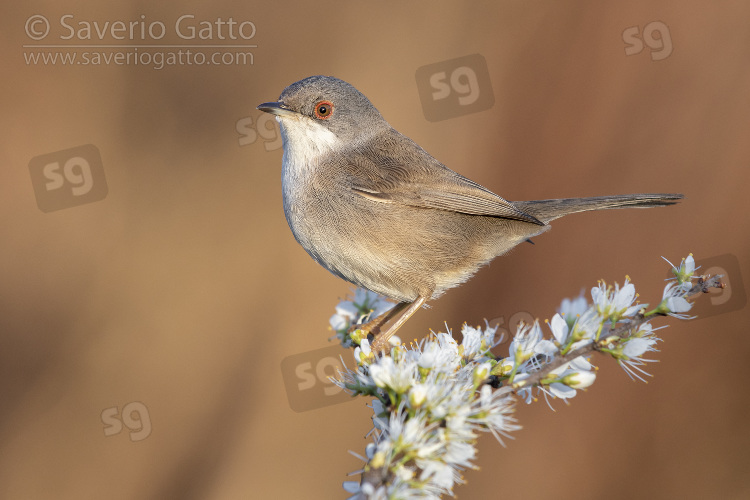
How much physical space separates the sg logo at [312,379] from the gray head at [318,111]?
1637 millimetres

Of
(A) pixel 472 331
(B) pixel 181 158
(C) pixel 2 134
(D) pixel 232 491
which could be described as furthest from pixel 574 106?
(C) pixel 2 134

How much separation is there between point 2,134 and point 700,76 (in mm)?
7572

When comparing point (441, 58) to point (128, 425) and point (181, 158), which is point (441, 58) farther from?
point (128, 425)

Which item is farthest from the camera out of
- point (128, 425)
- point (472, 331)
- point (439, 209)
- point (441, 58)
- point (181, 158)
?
point (441, 58)

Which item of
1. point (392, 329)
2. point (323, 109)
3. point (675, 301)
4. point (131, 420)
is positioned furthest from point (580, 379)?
point (131, 420)

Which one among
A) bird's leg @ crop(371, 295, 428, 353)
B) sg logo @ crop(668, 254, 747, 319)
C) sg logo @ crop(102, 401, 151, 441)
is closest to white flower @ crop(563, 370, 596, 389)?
bird's leg @ crop(371, 295, 428, 353)

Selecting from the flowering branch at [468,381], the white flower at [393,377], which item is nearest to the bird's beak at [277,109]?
the flowering branch at [468,381]

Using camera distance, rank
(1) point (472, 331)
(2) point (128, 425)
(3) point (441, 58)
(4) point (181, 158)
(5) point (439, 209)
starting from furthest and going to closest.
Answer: (3) point (441, 58), (4) point (181, 158), (2) point (128, 425), (5) point (439, 209), (1) point (472, 331)

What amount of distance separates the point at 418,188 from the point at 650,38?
183 inches

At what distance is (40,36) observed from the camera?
6.06 metres

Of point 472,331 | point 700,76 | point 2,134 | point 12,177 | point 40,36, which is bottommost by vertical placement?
point 472,331

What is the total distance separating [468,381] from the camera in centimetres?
230

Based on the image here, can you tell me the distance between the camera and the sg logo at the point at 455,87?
6.48 m

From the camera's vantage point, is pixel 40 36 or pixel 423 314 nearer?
pixel 40 36
